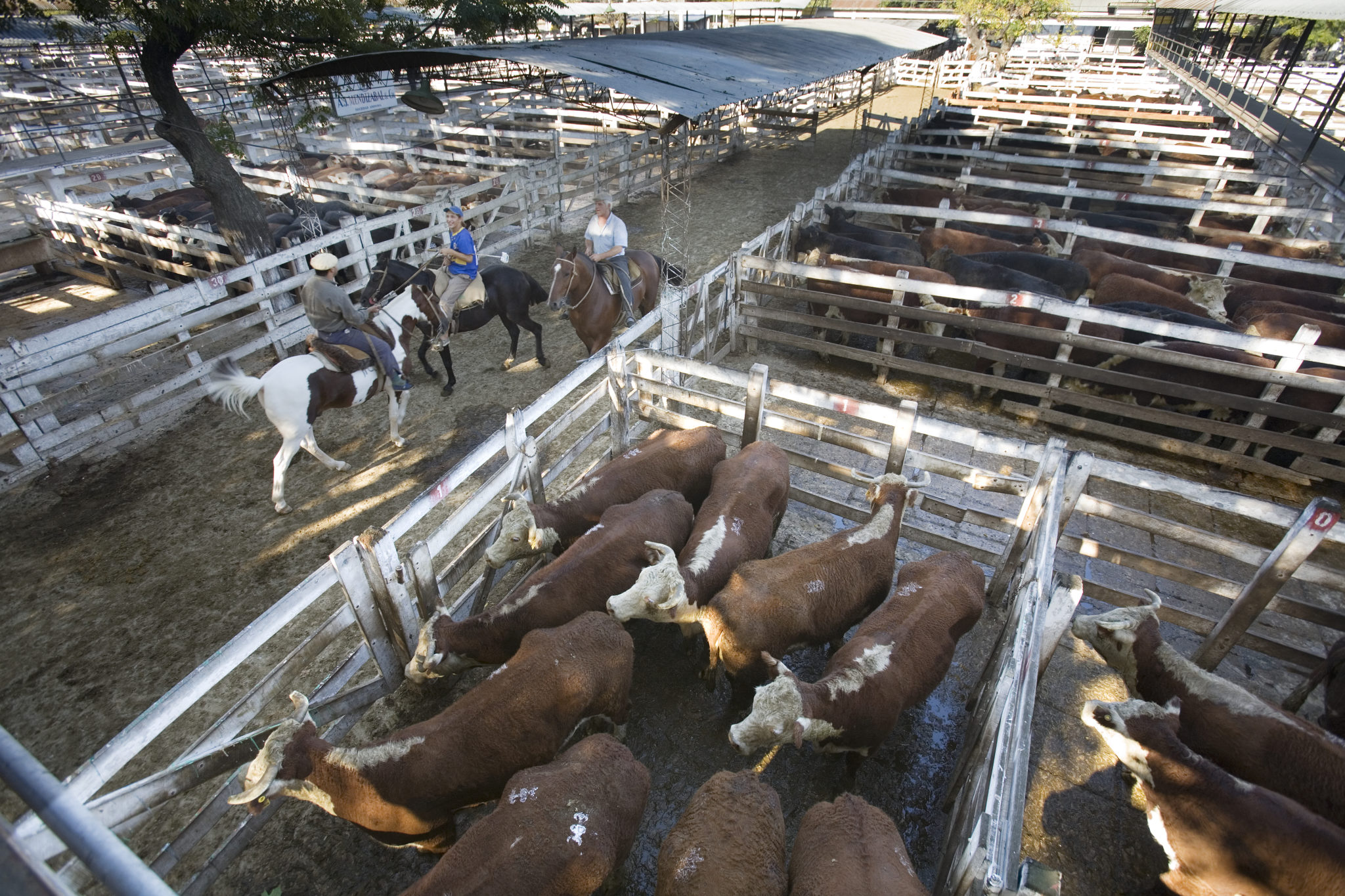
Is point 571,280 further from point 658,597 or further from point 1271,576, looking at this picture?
point 1271,576

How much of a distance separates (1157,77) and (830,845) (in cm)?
3467

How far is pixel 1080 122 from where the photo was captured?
16297 millimetres

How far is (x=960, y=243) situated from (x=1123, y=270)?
2340 mm

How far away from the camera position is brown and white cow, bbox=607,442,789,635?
3932mm

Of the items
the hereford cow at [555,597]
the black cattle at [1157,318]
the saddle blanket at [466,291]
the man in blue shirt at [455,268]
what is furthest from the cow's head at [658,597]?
the black cattle at [1157,318]

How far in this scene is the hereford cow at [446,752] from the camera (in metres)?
3.19

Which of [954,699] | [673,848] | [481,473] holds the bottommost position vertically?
[481,473]

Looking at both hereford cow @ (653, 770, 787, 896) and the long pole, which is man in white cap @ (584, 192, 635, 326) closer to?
hereford cow @ (653, 770, 787, 896)

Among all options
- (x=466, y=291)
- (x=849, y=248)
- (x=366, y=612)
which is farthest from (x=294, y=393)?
(x=849, y=248)

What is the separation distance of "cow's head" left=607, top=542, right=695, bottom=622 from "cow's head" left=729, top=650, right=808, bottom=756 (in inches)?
32.5

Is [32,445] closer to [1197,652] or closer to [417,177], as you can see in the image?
[417,177]

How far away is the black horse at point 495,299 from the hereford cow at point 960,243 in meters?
6.54

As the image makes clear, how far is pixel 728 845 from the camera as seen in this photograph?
288 cm

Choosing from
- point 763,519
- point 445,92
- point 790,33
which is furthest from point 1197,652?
point 790,33
